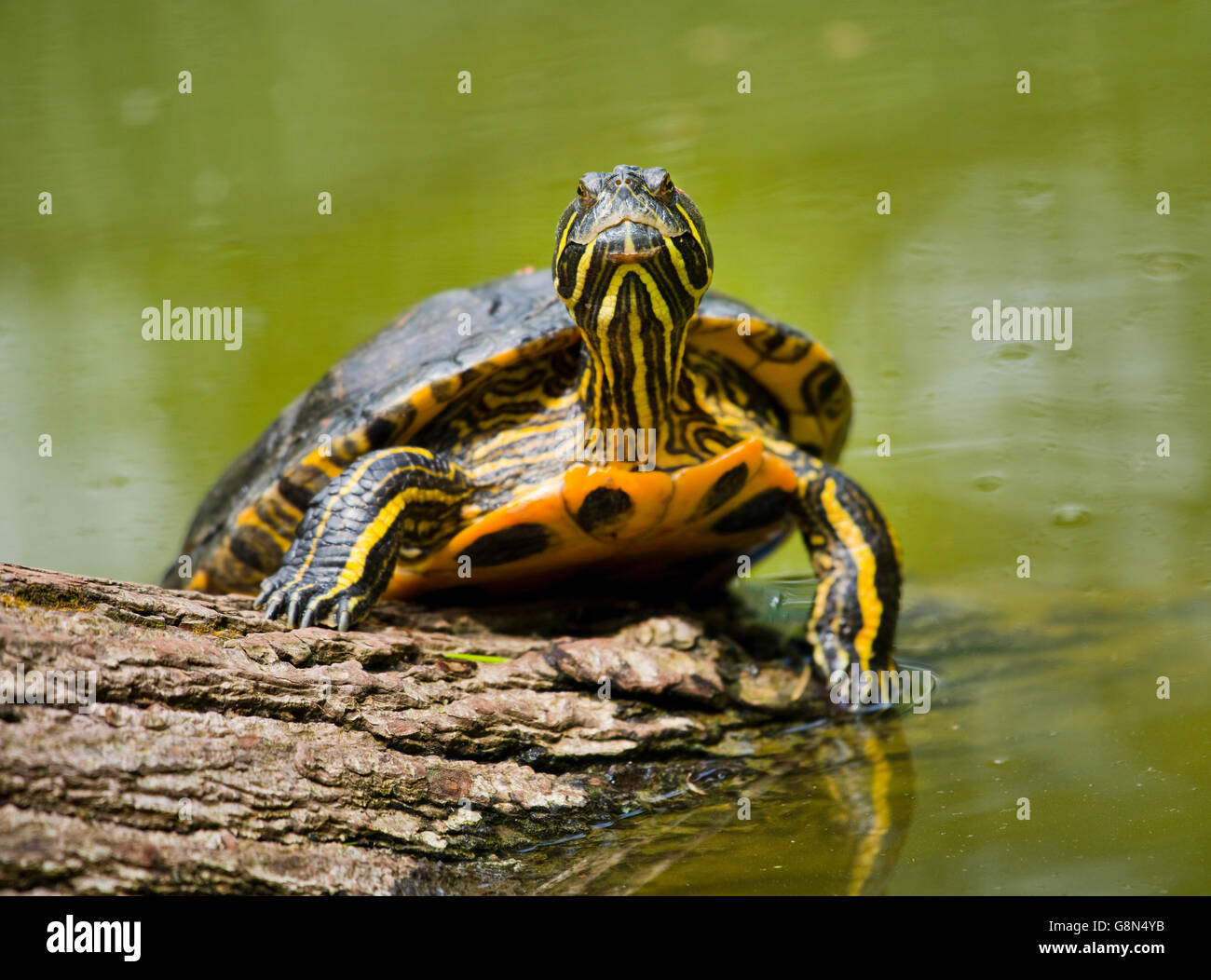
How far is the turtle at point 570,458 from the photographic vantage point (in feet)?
9.93

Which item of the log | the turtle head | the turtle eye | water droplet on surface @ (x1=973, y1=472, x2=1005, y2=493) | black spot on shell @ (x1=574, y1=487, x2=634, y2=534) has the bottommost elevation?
the log

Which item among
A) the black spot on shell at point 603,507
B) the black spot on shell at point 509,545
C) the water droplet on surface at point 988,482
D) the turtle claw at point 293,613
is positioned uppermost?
the water droplet on surface at point 988,482

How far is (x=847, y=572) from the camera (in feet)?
11.6

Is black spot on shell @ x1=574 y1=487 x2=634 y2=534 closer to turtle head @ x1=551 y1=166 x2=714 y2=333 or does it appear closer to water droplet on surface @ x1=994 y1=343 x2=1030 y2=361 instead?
turtle head @ x1=551 y1=166 x2=714 y2=333

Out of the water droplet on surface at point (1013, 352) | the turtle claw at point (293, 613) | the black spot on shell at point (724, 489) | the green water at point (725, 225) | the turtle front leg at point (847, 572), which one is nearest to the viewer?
the turtle claw at point (293, 613)

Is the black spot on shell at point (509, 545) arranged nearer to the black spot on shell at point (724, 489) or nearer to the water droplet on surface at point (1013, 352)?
the black spot on shell at point (724, 489)

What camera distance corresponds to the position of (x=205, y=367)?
8203 millimetres

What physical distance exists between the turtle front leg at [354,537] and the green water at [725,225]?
2.06m

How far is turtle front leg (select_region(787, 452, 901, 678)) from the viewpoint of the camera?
350 cm

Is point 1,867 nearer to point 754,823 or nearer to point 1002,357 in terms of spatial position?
point 754,823

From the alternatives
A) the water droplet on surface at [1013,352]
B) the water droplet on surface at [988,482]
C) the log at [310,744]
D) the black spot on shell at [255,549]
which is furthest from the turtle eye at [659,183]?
the water droplet on surface at [1013,352]

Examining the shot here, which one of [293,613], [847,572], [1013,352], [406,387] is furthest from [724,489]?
[1013,352]

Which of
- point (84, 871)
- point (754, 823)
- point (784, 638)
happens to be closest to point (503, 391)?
point (784, 638)


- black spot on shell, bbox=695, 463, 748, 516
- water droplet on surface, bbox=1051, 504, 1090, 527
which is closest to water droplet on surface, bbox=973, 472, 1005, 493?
water droplet on surface, bbox=1051, 504, 1090, 527
